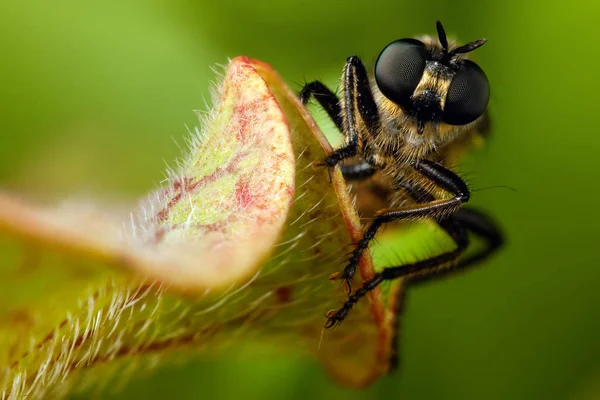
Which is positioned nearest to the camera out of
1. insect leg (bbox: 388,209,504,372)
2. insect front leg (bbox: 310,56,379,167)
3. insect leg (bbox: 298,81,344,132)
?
insect front leg (bbox: 310,56,379,167)

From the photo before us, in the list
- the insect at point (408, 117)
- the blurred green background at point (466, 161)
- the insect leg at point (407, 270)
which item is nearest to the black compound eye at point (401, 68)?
the insect at point (408, 117)

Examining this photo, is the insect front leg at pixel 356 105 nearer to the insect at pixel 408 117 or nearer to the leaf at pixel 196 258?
the insect at pixel 408 117

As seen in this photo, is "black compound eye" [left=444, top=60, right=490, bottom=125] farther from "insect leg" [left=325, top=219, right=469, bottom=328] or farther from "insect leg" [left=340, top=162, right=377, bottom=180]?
"insect leg" [left=325, top=219, right=469, bottom=328]

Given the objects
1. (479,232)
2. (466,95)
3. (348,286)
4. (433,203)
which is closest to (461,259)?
(479,232)

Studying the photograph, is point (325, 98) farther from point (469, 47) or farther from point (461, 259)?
point (461, 259)

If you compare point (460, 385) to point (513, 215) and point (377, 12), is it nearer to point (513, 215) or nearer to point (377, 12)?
point (513, 215)

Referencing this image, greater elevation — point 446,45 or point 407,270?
point 446,45

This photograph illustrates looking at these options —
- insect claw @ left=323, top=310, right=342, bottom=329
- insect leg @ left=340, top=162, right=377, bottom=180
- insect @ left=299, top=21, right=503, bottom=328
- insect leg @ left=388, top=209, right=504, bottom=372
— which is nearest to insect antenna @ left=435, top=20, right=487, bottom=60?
insect @ left=299, top=21, right=503, bottom=328

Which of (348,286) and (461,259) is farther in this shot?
(461,259)
